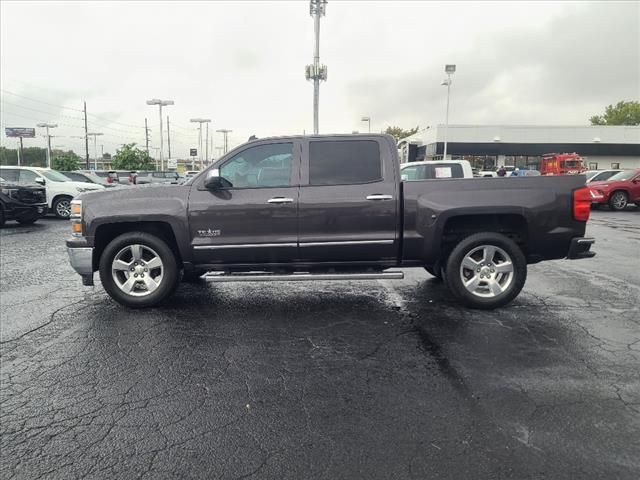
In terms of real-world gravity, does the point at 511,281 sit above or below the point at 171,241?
below

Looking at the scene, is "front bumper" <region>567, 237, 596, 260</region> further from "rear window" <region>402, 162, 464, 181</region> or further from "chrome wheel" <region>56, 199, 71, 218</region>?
"chrome wheel" <region>56, 199, 71, 218</region>

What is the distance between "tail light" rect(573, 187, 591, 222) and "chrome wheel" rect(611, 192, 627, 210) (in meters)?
17.6

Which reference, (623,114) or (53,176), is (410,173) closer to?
(53,176)

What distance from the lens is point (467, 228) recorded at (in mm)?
5562

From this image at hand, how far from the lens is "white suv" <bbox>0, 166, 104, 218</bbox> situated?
15.7 meters

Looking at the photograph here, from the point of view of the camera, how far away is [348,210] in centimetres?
534

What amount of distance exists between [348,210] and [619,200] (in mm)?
19105

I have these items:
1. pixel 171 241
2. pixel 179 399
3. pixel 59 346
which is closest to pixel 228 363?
pixel 179 399

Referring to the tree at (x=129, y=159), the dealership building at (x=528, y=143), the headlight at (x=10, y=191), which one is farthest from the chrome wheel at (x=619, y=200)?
the tree at (x=129, y=159)

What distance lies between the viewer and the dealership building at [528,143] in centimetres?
4700

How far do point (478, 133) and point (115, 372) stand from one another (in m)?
48.1

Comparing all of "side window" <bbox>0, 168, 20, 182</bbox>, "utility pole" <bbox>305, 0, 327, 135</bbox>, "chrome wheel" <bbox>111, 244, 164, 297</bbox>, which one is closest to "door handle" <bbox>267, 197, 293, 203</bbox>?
"chrome wheel" <bbox>111, 244, 164, 297</bbox>

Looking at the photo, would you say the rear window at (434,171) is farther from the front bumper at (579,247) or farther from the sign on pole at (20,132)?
the sign on pole at (20,132)

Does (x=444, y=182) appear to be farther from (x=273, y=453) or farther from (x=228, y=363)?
(x=273, y=453)
